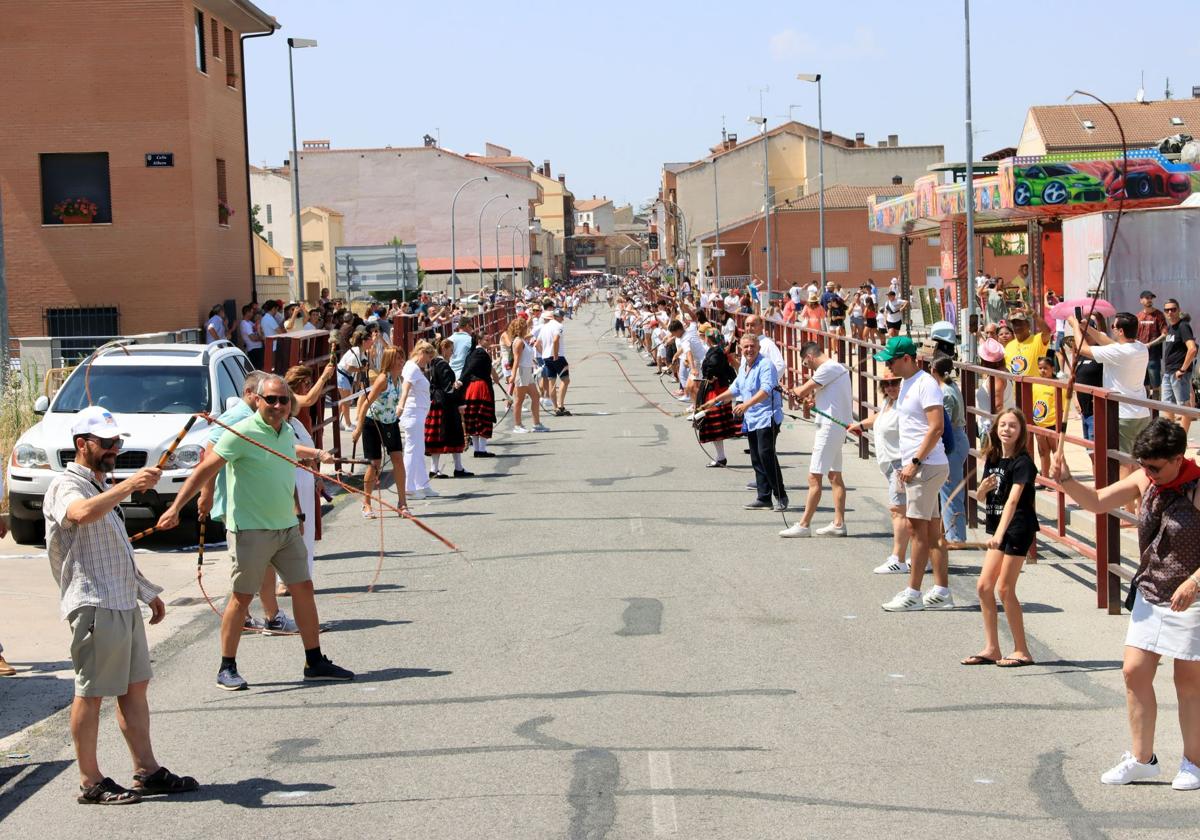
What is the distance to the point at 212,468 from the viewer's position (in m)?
8.27

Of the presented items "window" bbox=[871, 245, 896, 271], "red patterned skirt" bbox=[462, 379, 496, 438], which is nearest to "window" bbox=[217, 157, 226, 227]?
"red patterned skirt" bbox=[462, 379, 496, 438]

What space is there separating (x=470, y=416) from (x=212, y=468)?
37.2ft

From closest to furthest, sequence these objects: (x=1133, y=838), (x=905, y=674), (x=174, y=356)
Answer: (x=1133, y=838)
(x=905, y=674)
(x=174, y=356)

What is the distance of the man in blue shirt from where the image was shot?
14.0 metres

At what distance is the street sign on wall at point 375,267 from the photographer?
160 ft

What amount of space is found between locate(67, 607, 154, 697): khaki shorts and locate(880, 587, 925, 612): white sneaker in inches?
205

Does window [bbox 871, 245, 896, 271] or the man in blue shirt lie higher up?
window [bbox 871, 245, 896, 271]

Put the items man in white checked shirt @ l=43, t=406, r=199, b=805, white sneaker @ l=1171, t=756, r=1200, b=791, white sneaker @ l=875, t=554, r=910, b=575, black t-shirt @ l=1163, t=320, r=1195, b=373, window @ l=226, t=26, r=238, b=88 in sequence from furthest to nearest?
1. window @ l=226, t=26, r=238, b=88
2. black t-shirt @ l=1163, t=320, r=1195, b=373
3. white sneaker @ l=875, t=554, r=910, b=575
4. man in white checked shirt @ l=43, t=406, r=199, b=805
5. white sneaker @ l=1171, t=756, r=1200, b=791

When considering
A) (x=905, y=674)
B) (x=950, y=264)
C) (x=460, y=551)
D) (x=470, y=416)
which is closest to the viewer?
(x=905, y=674)

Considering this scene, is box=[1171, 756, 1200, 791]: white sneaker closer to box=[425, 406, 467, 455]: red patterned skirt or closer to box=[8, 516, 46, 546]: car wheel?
box=[8, 516, 46, 546]: car wheel

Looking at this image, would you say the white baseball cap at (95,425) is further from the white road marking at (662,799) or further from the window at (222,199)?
the window at (222,199)

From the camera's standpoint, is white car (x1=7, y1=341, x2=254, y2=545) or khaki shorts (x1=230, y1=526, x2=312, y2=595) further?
white car (x1=7, y1=341, x2=254, y2=545)

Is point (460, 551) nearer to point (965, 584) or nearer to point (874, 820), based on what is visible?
point (965, 584)

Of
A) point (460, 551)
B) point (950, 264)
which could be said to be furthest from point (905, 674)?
point (950, 264)
